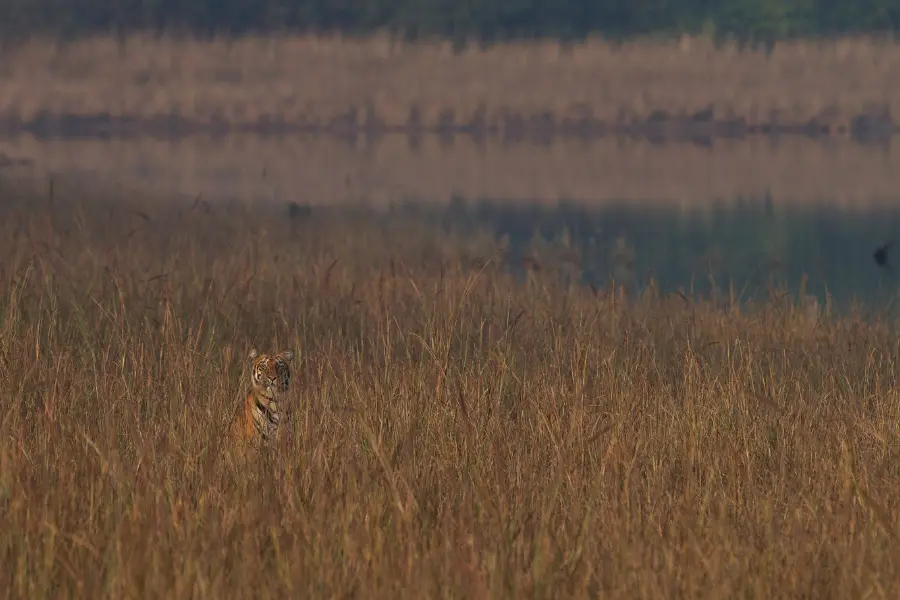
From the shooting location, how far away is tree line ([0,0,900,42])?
114 m

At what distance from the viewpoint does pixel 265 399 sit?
704 centimetres

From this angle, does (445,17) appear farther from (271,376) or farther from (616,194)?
(271,376)

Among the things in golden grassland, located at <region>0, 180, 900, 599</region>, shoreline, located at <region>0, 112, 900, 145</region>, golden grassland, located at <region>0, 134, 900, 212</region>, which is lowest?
golden grassland, located at <region>0, 180, 900, 599</region>

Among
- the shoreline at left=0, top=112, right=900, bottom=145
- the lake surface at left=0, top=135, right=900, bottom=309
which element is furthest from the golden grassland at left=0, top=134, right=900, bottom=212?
the shoreline at left=0, top=112, right=900, bottom=145

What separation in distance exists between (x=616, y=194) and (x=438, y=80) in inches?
2418

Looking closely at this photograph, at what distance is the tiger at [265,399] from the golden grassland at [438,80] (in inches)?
3878

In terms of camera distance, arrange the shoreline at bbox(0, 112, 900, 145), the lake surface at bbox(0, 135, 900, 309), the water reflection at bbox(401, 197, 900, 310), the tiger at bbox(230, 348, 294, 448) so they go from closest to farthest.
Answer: the tiger at bbox(230, 348, 294, 448)
the water reflection at bbox(401, 197, 900, 310)
the lake surface at bbox(0, 135, 900, 309)
the shoreline at bbox(0, 112, 900, 145)

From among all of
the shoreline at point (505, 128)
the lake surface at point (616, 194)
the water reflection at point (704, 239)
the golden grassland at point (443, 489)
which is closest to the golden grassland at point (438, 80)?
the shoreline at point (505, 128)

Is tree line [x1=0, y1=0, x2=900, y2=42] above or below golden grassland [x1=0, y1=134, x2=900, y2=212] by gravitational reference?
above

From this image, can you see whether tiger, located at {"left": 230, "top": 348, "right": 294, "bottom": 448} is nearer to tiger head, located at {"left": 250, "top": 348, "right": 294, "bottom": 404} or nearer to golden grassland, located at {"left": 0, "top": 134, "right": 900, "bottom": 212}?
tiger head, located at {"left": 250, "top": 348, "right": 294, "bottom": 404}

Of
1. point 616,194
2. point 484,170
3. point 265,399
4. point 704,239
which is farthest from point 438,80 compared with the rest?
point 265,399

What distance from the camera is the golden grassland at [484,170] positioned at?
4662cm

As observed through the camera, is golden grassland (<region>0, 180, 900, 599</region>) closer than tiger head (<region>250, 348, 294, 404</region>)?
Yes

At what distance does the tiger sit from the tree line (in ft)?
354
